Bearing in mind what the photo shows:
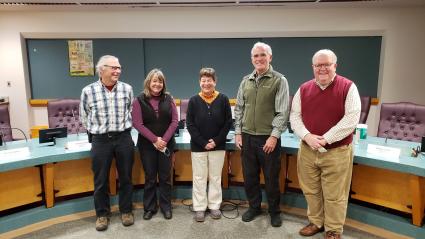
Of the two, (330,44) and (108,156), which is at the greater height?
Result: (330,44)

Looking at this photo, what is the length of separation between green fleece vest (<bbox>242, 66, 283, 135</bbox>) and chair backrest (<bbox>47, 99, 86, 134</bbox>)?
7.11 feet

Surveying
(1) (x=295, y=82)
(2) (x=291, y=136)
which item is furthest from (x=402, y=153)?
(1) (x=295, y=82)

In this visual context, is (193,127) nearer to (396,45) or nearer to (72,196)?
(72,196)

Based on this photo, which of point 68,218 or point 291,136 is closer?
point 68,218

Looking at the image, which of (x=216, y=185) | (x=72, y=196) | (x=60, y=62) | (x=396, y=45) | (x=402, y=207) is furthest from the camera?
(x=60, y=62)

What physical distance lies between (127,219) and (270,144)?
4.26 ft

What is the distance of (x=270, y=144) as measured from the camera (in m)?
2.21

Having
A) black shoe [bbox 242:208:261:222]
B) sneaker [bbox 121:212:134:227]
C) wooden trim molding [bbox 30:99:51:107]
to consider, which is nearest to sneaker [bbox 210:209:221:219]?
black shoe [bbox 242:208:261:222]

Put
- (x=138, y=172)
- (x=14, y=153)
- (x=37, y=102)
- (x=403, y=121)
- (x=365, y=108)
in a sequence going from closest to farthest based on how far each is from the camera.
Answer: (x=14, y=153) < (x=138, y=172) < (x=403, y=121) < (x=365, y=108) < (x=37, y=102)

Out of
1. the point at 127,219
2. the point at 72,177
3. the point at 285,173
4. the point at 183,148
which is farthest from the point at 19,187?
the point at 285,173

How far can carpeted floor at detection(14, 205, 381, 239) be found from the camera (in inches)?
90.9

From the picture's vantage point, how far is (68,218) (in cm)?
257

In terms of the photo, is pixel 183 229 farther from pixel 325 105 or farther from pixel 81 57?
pixel 81 57

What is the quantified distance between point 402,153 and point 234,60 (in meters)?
3.06
